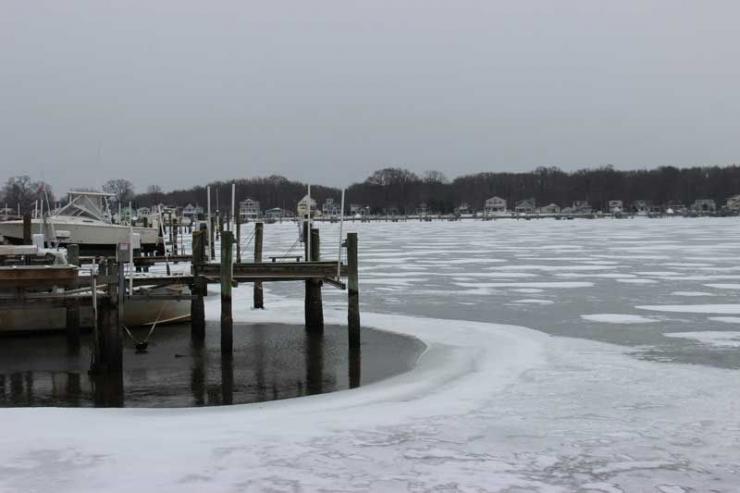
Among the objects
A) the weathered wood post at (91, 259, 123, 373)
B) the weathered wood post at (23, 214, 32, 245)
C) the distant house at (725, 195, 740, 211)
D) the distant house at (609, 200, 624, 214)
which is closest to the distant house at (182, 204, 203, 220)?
the weathered wood post at (23, 214, 32, 245)

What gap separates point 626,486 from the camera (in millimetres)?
6953

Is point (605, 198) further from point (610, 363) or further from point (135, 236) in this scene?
point (610, 363)

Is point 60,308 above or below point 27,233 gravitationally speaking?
below

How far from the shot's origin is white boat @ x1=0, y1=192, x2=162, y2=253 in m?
32.0

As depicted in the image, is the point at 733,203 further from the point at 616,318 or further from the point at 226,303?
the point at 226,303

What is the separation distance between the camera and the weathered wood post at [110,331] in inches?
545

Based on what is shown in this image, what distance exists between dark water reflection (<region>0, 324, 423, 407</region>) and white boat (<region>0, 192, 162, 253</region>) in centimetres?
1392

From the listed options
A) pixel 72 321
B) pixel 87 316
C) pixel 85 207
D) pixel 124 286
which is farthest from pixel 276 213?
pixel 124 286

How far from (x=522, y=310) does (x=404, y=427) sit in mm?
11478

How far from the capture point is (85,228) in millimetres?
33281

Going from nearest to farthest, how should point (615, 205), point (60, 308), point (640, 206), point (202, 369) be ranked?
point (202, 369), point (60, 308), point (640, 206), point (615, 205)

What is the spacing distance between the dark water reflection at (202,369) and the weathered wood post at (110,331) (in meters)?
0.29

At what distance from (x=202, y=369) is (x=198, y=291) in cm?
394

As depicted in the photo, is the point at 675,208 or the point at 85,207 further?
the point at 675,208
